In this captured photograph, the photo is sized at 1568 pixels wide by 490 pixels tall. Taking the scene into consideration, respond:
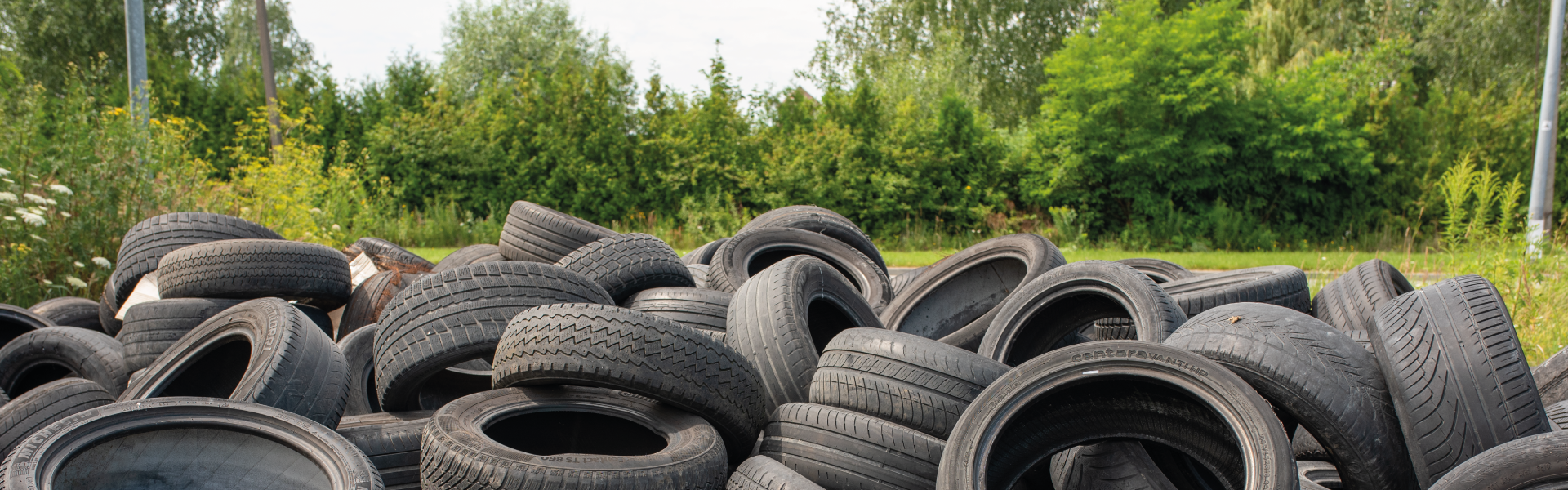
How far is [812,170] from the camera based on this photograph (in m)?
18.1

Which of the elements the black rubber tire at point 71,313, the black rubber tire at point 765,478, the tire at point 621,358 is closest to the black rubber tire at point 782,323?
the tire at point 621,358

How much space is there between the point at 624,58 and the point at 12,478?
40.3m

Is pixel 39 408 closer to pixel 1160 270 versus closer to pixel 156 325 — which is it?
pixel 156 325

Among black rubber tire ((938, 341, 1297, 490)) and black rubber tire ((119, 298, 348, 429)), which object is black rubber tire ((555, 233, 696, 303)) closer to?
black rubber tire ((119, 298, 348, 429))

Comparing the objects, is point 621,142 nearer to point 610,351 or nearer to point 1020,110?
point 610,351

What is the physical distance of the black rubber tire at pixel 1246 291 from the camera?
15.3ft

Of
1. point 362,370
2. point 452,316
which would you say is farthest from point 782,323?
point 362,370

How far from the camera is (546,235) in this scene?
5969mm

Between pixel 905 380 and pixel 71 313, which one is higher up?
pixel 905 380

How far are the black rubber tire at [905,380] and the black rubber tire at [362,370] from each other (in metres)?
2.46

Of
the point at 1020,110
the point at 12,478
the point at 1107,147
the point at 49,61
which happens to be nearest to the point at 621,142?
the point at 1107,147

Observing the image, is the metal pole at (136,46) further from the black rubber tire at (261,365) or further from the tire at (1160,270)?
the tire at (1160,270)

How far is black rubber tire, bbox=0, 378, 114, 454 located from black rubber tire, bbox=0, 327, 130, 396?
0.75m

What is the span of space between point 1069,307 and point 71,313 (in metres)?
7.39
